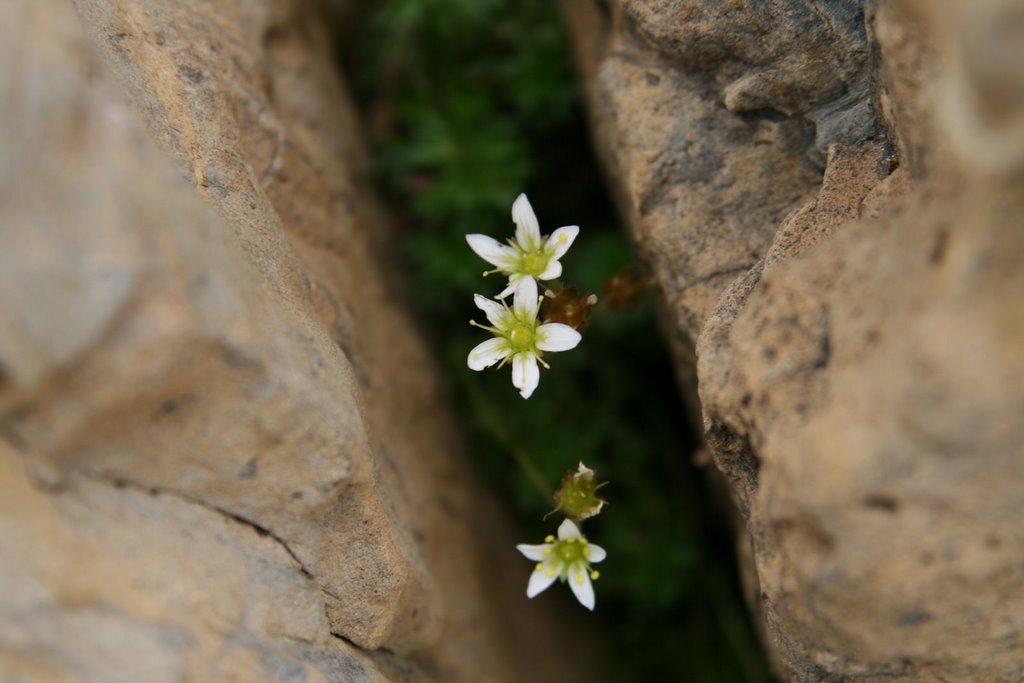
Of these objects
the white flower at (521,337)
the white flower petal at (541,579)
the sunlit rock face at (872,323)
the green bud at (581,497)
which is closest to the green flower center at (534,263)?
the white flower at (521,337)

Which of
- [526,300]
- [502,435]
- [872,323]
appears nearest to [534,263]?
[526,300]

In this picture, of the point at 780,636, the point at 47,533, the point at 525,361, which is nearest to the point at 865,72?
the point at 525,361

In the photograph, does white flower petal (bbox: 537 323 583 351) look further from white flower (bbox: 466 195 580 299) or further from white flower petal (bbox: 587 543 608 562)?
white flower petal (bbox: 587 543 608 562)

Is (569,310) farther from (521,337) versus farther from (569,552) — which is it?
(569,552)

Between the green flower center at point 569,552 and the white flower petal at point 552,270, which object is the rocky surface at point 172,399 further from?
the white flower petal at point 552,270

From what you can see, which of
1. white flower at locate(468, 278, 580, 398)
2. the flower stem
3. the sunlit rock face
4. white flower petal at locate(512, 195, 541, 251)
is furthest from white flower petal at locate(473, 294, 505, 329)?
the flower stem
